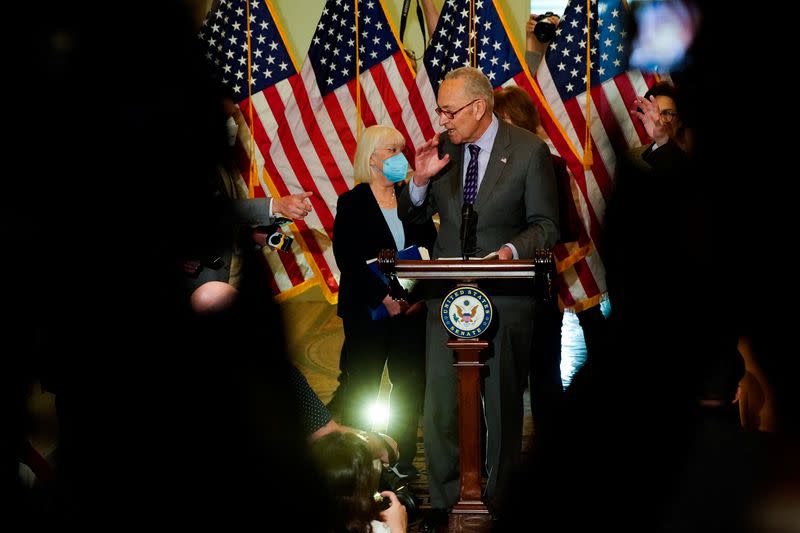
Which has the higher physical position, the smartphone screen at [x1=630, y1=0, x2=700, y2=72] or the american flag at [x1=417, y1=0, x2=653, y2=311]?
the smartphone screen at [x1=630, y1=0, x2=700, y2=72]

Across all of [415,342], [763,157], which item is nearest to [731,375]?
[763,157]

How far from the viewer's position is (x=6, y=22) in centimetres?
52

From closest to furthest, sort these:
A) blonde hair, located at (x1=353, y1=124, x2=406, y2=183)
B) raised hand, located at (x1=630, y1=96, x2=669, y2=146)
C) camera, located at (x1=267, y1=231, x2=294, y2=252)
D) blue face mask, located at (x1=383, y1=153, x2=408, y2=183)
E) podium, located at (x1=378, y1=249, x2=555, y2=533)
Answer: podium, located at (x1=378, y1=249, x2=555, y2=533), camera, located at (x1=267, y1=231, x2=294, y2=252), raised hand, located at (x1=630, y1=96, x2=669, y2=146), blue face mask, located at (x1=383, y1=153, x2=408, y2=183), blonde hair, located at (x1=353, y1=124, x2=406, y2=183)

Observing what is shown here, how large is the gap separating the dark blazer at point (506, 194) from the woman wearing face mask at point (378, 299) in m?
0.71

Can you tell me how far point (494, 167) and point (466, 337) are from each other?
2.25 feet

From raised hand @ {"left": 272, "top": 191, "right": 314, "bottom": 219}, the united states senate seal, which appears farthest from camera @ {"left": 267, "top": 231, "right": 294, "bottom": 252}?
the united states senate seal

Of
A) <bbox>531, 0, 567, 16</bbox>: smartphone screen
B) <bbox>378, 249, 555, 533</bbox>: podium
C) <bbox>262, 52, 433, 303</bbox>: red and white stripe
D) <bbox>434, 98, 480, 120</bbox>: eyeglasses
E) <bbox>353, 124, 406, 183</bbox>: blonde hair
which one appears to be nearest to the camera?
<bbox>378, 249, 555, 533</bbox>: podium

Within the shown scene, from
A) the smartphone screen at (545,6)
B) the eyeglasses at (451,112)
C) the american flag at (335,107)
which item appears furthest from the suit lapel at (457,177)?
the smartphone screen at (545,6)

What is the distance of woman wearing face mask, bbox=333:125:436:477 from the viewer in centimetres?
444

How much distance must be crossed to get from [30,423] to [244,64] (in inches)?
268

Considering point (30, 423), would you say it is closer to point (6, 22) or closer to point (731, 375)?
point (6, 22)

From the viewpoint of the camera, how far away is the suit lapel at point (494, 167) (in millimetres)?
3646

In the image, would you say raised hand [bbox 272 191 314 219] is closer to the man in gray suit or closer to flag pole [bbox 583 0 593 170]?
the man in gray suit

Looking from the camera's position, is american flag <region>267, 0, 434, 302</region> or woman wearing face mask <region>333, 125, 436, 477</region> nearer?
woman wearing face mask <region>333, 125, 436, 477</region>
